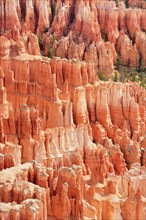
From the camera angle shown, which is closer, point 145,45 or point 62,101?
point 62,101

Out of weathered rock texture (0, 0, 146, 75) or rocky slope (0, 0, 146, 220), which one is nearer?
rocky slope (0, 0, 146, 220)

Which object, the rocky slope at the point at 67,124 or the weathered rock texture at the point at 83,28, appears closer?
the rocky slope at the point at 67,124

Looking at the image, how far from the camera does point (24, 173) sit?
723 inches

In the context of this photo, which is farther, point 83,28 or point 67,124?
point 83,28

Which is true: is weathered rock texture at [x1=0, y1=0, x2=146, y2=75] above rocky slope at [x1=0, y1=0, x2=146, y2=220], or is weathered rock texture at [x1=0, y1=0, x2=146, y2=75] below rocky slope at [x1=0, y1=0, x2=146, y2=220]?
above

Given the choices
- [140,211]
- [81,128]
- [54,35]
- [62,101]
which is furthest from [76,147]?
[54,35]

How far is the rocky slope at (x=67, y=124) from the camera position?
1808 centimetres

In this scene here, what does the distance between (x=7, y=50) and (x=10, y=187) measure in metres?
13.7

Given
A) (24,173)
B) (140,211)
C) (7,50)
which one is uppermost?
(7,50)

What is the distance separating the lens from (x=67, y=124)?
25344 mm

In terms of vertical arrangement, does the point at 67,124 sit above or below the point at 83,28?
below

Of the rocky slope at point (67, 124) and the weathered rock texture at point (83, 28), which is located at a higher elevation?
the weathered rock texture at point (83, 28)

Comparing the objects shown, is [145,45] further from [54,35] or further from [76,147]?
[76,147]

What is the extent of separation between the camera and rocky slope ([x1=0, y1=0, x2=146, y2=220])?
1808cm
